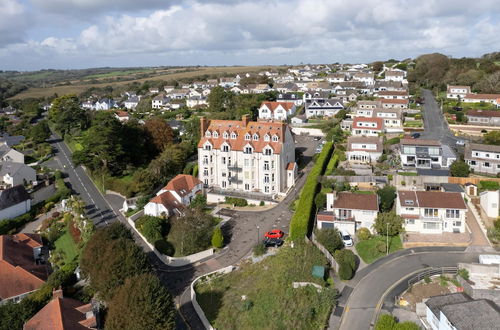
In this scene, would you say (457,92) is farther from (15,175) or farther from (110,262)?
(15,175)

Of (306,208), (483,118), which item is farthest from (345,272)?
(483,118)

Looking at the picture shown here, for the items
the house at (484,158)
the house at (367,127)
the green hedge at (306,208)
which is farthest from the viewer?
the house at (367,127)

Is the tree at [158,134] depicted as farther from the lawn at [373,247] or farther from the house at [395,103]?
the house at [395,103]

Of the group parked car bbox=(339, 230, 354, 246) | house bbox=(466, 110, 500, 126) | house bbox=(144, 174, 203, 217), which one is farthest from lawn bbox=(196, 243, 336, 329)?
house bbox=(466, 110, 500, 126)

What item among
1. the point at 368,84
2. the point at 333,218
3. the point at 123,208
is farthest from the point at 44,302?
the point at 368,84

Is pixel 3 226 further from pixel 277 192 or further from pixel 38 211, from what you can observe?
pixel 277 192

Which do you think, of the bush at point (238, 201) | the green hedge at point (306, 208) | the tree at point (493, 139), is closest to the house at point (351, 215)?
the green hedge at point (306, 208)
